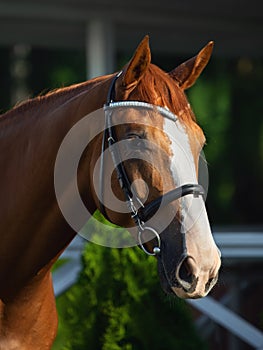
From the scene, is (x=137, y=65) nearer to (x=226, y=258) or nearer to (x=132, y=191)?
(x=132, y=191)

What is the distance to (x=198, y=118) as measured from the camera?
346 inches

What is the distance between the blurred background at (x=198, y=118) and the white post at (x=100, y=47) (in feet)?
0.03

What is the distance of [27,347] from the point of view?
3188mm

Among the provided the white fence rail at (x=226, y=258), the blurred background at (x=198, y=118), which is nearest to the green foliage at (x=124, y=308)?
the blurred background at (x=198, y=118)

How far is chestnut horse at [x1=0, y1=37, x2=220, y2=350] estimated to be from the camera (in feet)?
8.89

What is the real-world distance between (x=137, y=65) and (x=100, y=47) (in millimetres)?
5732

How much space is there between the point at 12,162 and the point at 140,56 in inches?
26.7

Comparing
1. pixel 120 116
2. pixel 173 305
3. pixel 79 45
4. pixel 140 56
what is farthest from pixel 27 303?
pixel 79 45

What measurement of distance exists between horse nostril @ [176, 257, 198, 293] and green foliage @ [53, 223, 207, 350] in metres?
1.75

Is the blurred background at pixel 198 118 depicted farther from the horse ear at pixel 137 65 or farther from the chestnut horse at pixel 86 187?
the horse ear at pixel 137 65

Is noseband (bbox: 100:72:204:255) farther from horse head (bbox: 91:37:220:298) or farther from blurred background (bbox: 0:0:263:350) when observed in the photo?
blurred background (bbox: 0:0:263:350)

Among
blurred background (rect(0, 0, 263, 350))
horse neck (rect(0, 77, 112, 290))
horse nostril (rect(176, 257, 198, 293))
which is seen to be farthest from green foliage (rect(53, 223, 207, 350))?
horse nostril (rect(176, 257, 198, 293))

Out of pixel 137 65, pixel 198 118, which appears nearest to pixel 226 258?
pixel 198 118

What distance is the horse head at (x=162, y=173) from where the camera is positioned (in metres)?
2.67
